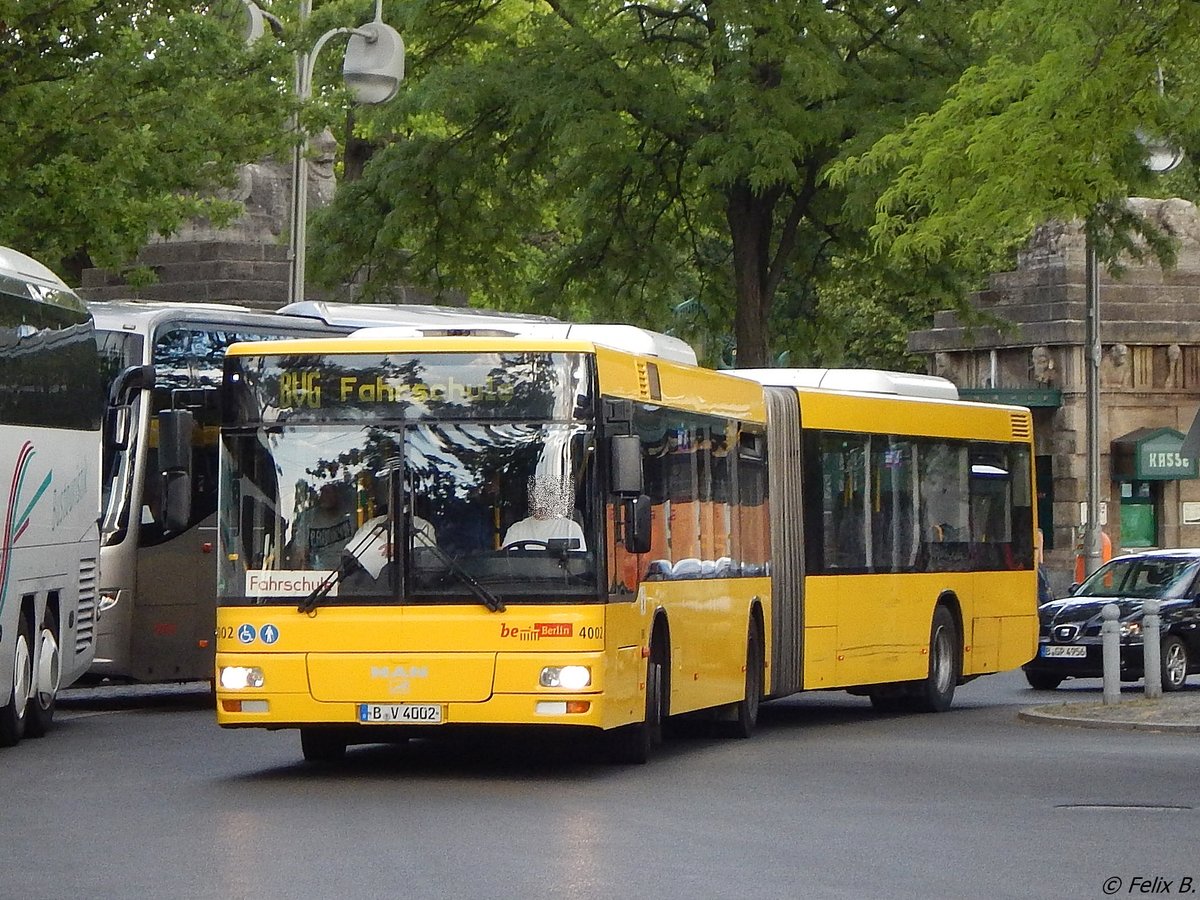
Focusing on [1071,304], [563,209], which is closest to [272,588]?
[563,209]

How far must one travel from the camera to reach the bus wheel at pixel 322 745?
16.0 m

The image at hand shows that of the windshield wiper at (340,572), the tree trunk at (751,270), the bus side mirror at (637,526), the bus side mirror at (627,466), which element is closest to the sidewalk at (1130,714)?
the bus side mirror at (637,526)

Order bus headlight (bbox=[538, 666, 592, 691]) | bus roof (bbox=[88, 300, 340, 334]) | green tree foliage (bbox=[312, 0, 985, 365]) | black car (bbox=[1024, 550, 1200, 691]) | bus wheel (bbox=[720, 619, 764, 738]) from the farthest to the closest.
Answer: green tree foliage (bbox=[312, 0, 985, 365]), black car (bbox=[1024, 550, 1200, 691]), bus roof (bbox=[88, 300, 340, 334]), bus wheel (bbox=[720, 619, 764, 738]), bus headlight (bbox=[538, 666, 592, 691])

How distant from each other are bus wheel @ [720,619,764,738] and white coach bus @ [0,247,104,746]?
4967 millimetres

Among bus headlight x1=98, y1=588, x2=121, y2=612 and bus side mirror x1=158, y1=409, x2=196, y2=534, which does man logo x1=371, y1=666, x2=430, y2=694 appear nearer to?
bus side mirror x1=158, y1=409, x2=196, y2=534

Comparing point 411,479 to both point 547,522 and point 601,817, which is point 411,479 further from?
point 601,817

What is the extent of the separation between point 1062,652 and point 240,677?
13.8m

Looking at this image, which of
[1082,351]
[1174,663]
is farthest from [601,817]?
[1082,351]

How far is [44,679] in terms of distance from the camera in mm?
18422

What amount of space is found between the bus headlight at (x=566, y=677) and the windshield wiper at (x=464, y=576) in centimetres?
45

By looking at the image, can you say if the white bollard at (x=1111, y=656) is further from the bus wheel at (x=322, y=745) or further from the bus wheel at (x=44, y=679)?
the bus wheel at (x=44, y=679)

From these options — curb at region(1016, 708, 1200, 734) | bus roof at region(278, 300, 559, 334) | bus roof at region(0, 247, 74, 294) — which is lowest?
curb at region(1016, 708, 1200, 734)

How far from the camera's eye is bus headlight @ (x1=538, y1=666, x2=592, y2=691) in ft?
47.8

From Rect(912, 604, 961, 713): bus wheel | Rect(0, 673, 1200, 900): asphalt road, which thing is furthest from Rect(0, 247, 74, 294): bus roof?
Rect(912, 604, 961, 713): bus wheel
